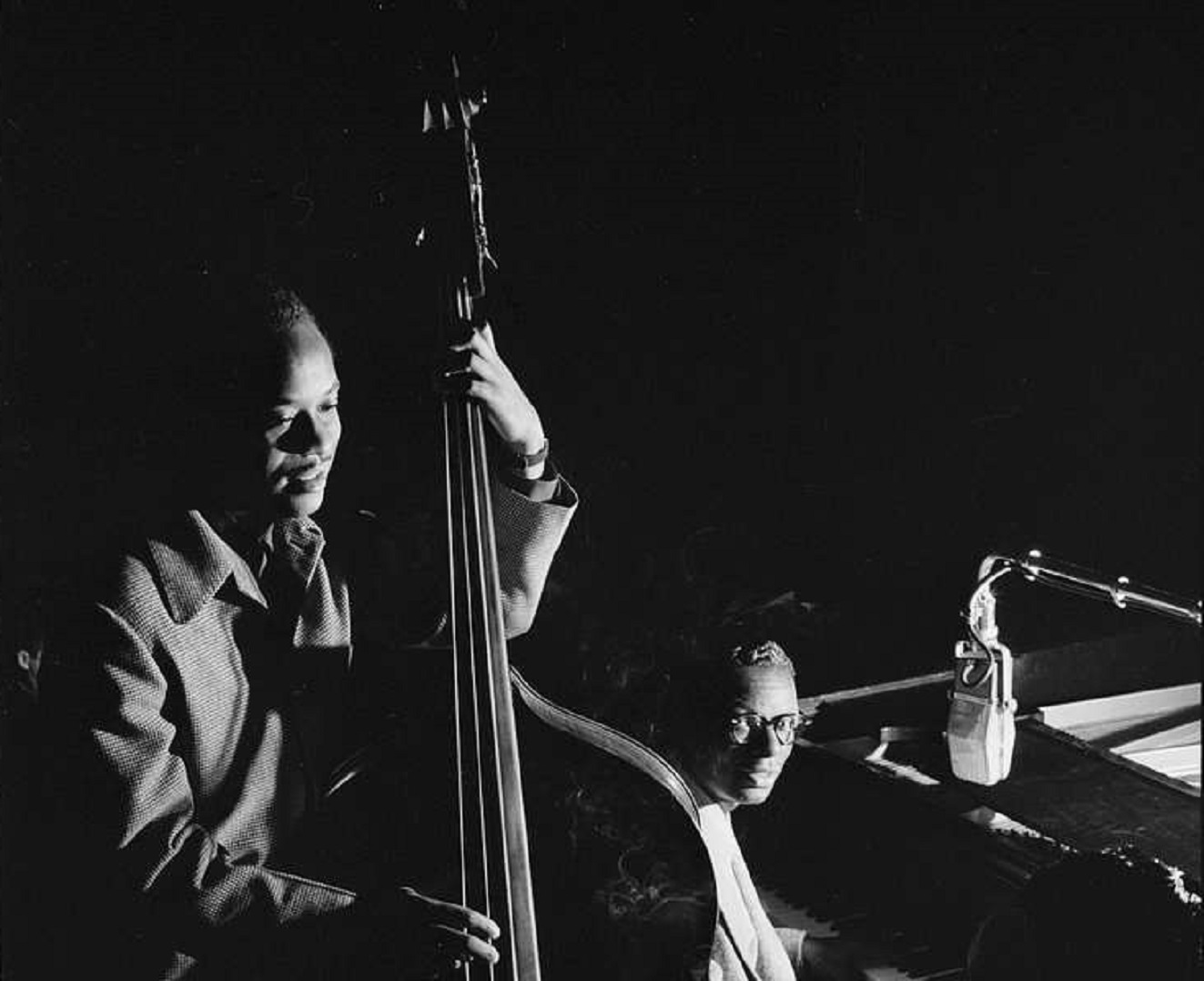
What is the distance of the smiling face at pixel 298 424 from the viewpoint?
4.32ft

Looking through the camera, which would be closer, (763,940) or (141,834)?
(141,834)

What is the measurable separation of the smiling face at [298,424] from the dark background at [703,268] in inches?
5.1

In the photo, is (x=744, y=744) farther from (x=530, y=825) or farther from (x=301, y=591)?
(x=301, y=591)

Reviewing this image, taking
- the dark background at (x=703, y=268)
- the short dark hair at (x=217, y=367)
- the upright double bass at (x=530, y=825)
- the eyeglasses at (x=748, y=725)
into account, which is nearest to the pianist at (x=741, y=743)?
the eyeglasses at (x=748, y=725)

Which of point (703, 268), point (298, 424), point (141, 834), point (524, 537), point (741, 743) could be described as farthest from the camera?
point (703, 268)

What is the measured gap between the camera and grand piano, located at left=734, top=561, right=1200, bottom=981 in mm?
1578

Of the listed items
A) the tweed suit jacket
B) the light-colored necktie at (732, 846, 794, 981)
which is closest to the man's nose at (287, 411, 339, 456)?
the tweed suit jacket

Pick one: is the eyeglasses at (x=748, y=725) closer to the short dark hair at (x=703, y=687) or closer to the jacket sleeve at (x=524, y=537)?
the short dark hair at (x=703, y=687)

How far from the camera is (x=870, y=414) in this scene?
6.75ft

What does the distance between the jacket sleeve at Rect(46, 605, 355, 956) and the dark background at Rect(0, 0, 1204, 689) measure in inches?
8.0

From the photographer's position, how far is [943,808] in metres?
1.64

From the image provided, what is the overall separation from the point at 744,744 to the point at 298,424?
0.71 metres

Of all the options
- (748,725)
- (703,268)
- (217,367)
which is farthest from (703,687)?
(217,367)

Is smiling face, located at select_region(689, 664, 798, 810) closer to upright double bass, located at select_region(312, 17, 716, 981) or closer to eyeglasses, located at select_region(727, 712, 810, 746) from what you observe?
eyeglasses, located at select_region(727, 712, 810, 746)
